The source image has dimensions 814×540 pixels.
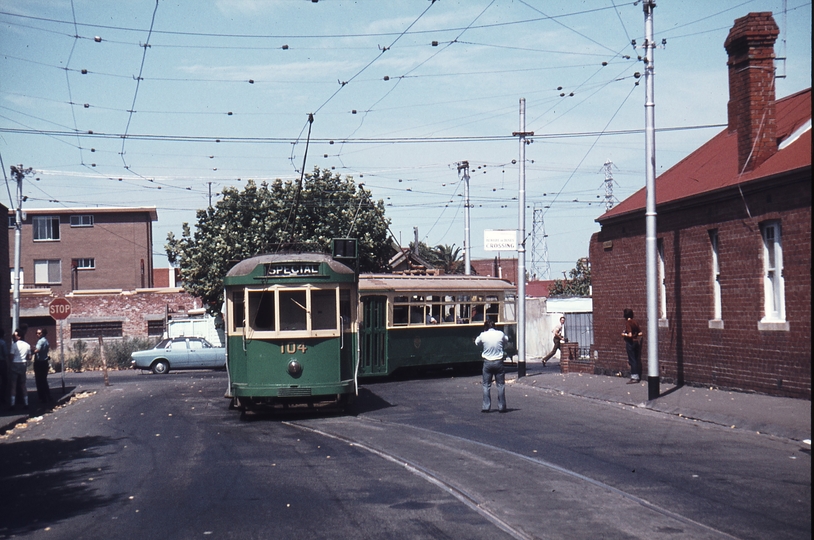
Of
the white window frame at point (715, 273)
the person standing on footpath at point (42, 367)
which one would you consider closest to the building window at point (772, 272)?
the white window frame at point (715, 273)

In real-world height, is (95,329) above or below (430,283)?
below

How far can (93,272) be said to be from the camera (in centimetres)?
5725

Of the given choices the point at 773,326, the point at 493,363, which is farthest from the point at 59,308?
the point at 773,326

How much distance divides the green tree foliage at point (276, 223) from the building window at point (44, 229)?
23.9m

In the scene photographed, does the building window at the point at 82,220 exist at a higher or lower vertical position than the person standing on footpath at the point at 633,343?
higher

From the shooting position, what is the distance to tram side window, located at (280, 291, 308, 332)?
49.8 ft

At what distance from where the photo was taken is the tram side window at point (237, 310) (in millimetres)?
15375

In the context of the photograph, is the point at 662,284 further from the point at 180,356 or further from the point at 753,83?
the point at 180,356

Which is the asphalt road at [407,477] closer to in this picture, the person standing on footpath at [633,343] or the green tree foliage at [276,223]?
the person standing on footpath at [633,343]

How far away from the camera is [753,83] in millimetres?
17359

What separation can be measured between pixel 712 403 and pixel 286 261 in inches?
323

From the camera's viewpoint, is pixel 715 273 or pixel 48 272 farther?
pixel 48 272

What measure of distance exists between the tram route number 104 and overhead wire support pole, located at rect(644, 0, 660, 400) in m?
6.59

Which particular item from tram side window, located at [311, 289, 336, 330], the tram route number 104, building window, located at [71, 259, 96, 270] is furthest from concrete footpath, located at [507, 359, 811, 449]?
building window, located at [71, 259, 96, 270]
